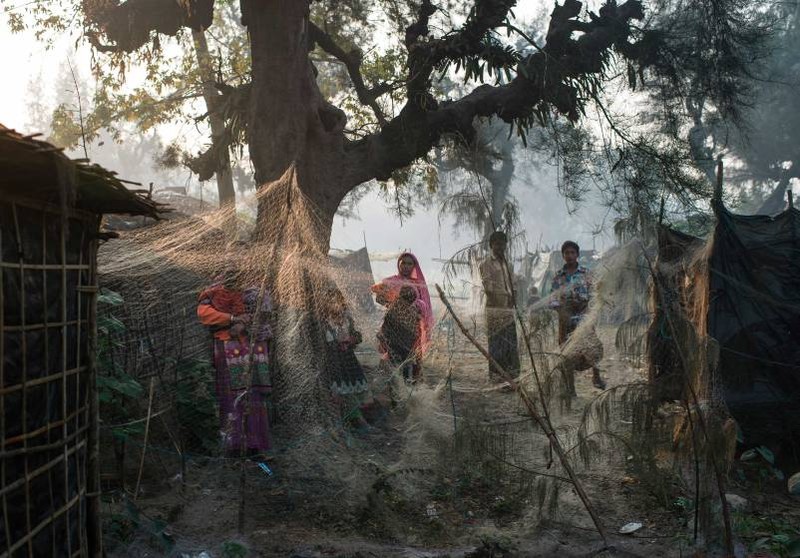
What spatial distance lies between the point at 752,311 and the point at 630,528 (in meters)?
2.42

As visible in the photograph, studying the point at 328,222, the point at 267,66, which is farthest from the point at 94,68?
the point at 328,222

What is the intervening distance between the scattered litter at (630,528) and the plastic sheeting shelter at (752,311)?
1480 millimetres

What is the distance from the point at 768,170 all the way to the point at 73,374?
3835 cm

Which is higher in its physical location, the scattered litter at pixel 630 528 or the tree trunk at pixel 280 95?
the tree trunk at pixel 280 95

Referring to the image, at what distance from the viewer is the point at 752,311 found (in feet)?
19.2

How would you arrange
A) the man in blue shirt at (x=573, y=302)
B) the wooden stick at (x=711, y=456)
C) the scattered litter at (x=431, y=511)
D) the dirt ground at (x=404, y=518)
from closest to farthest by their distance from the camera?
1. the wooden stick at (x=711, y=456)
2. the dirt ground at (x=404, y=518)
3. the scattered litter at (x=431, y=511)
4. the man in blue shirt at (x=573, y=302)

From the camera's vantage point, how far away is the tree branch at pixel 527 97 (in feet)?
26.1

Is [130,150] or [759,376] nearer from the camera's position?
[759,376]

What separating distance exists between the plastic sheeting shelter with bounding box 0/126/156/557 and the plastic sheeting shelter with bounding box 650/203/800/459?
4154 millimetres

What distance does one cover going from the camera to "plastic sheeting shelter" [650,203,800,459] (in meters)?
5.56

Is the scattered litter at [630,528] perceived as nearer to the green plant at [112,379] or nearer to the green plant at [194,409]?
the green plant at [194,409]

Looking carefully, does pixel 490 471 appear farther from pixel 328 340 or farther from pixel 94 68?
pixel 94 68

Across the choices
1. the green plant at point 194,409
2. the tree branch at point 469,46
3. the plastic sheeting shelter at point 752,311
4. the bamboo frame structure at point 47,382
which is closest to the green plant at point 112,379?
the green plant at point 194,409

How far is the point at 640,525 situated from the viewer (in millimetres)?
4461
